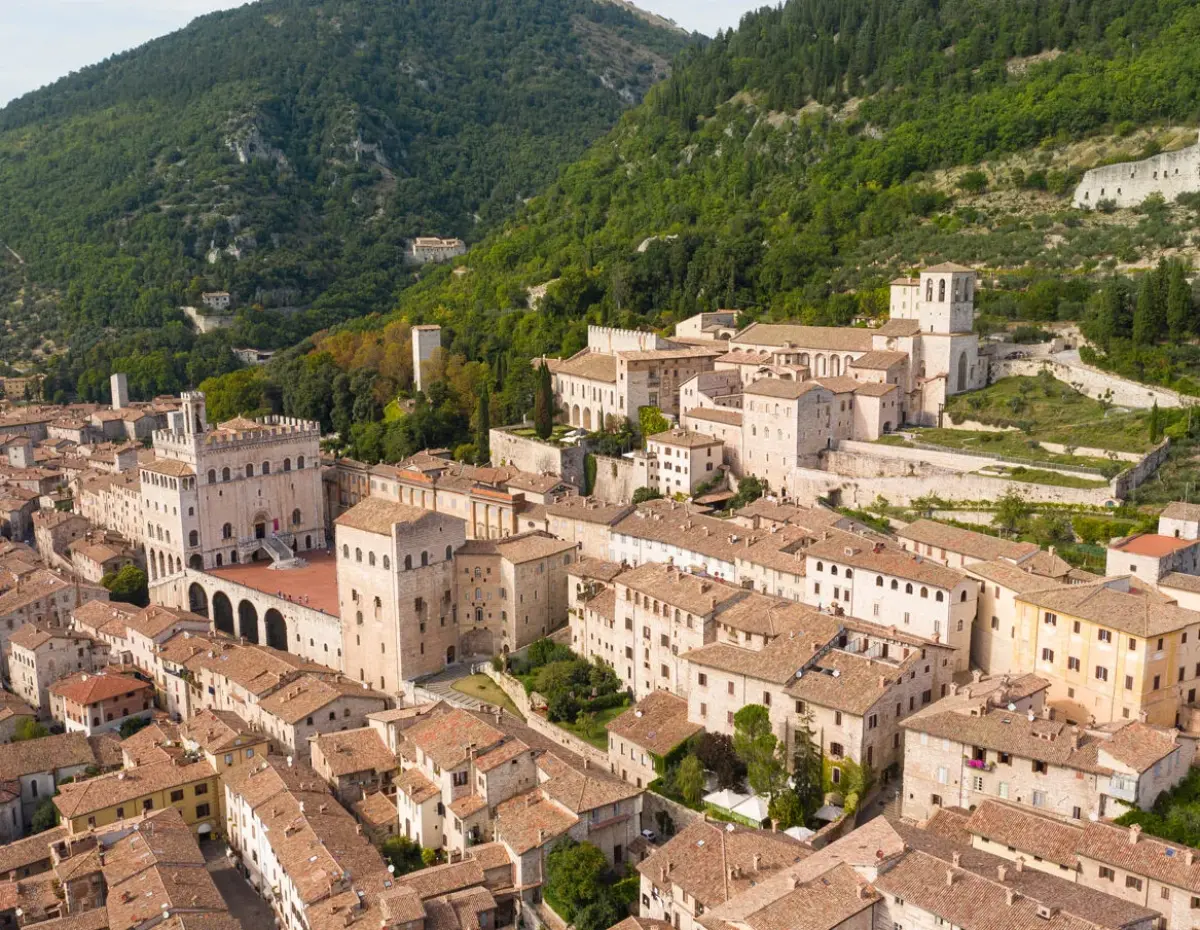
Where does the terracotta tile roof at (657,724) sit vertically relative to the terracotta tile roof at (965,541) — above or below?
below

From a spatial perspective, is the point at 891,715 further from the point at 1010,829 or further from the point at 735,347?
the point at 735,347

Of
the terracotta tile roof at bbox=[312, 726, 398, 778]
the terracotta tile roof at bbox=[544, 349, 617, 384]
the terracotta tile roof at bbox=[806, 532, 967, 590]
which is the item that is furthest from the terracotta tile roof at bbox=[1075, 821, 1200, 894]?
the terracotta tile roof at bbox=[544, 349, 617, 384]

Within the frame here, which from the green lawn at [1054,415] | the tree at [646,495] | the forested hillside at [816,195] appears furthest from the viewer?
the forested hillside at [816,195]

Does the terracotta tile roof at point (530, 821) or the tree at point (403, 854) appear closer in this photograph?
the terracotta tile roof at point (530, 821)

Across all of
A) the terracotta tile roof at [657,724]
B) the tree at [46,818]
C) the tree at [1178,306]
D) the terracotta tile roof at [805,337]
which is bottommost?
the tree at [46,818]

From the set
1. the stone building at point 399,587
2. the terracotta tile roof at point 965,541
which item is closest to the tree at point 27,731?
the stone building at point 399,587

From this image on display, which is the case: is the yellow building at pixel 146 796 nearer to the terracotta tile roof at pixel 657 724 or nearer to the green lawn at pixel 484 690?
the green lawn at pixel 484 690
